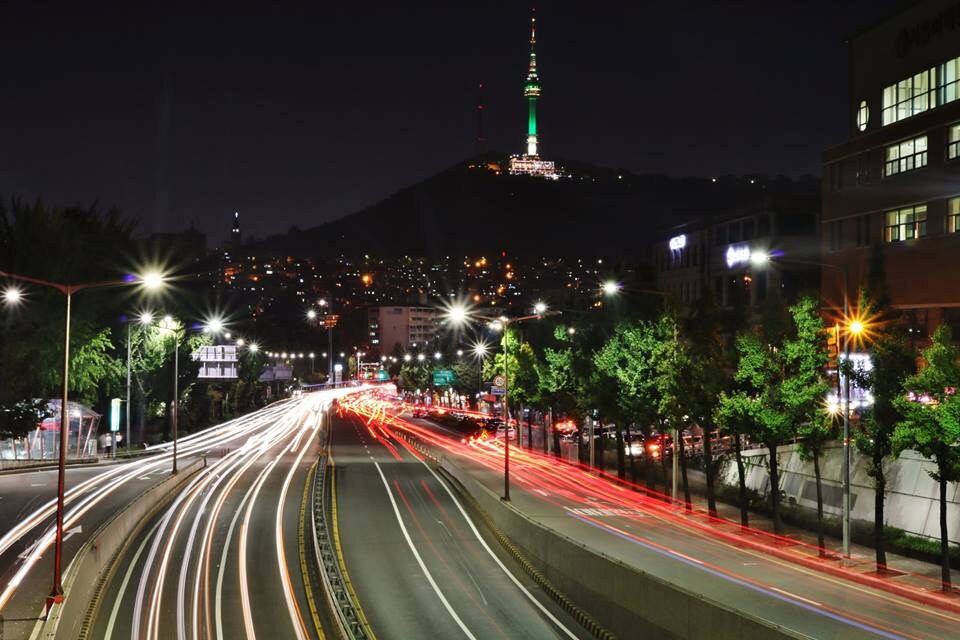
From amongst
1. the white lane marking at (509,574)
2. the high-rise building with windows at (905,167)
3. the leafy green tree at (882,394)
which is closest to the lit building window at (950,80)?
the high-rise building with windows at (905,167)

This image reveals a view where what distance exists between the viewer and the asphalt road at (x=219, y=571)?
26.1 meters

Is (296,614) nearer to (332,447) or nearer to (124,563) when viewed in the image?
(124,563)

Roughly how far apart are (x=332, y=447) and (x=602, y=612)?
50.3 meters

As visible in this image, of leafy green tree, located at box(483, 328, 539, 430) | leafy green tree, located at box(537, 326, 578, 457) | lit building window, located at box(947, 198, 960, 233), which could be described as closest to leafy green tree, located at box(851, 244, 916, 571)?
lit building window, located at box(947, 198, 960, 233)

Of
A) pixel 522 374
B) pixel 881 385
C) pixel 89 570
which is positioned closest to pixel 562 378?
pixel 522 374

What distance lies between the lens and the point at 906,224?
149 ft

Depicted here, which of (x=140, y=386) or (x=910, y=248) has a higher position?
(x=910, y=248)

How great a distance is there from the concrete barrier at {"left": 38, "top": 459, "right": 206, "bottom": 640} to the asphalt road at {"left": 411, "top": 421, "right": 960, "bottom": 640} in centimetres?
1526

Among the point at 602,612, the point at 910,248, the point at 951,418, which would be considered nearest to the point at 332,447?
the point at 910,248

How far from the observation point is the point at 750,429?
114ft

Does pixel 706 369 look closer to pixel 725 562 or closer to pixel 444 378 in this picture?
pixel 725 562

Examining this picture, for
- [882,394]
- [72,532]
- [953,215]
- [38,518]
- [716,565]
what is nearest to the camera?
[882,394]

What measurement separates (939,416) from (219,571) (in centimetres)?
2198

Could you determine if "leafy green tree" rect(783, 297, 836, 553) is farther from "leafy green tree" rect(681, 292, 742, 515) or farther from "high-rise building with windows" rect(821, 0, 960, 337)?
"high-rise building with windows" rect(821, 0, 960, 337)
